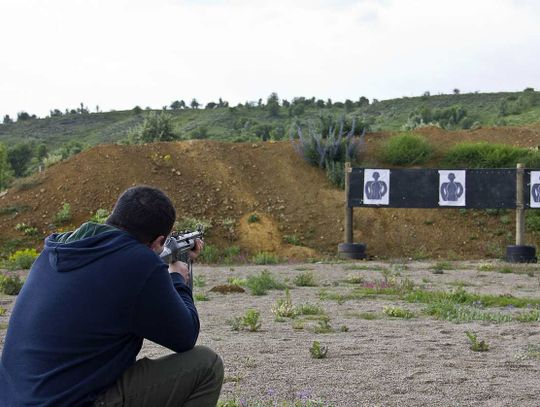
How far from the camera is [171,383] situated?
4.23 meters

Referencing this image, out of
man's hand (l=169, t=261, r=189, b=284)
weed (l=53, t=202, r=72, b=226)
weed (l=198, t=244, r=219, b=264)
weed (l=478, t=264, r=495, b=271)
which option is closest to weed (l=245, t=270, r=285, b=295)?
weed (l=478, t=264, r=495, b=271)

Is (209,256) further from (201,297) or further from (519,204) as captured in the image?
(201,297)

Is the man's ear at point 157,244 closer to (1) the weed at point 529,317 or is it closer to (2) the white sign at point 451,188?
(1) the weed at point 529,317

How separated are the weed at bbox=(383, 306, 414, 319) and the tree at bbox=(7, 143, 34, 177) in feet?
97.9

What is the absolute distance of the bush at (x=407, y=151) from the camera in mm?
25562

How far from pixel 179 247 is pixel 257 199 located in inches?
791

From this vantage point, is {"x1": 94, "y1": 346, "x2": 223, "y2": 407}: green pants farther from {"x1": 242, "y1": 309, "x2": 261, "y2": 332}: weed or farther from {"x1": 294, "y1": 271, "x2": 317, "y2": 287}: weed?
{"x1": 294, "y1": 271, "x2": 317, "y2": 287}: weed

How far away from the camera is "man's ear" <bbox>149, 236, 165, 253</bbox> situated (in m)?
4.12

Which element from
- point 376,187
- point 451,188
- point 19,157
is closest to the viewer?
point 451,188

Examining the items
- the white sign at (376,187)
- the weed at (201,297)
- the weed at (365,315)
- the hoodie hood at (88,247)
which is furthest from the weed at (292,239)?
the hoodie hood at (88,247)

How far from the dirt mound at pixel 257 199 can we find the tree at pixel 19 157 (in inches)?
513

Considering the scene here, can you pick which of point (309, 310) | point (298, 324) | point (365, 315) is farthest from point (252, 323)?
point (365, 315)

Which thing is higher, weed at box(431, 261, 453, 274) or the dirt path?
the dirt path

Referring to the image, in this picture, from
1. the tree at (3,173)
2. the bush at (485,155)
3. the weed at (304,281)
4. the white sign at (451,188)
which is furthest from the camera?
the tree at (3,173)
